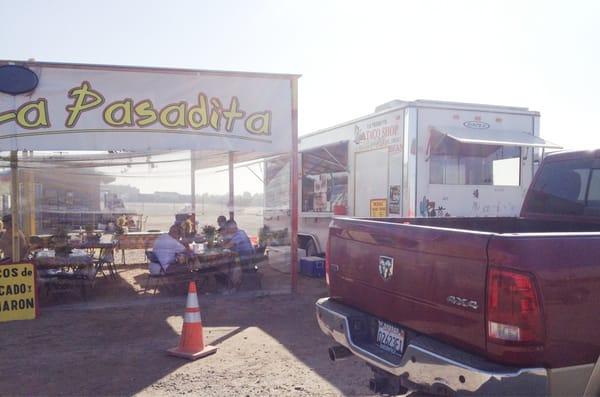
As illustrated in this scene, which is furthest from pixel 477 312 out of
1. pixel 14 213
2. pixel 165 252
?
pixel 14 213

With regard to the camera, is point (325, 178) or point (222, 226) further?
point (222, 226)

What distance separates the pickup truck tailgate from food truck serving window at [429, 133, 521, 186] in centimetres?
429

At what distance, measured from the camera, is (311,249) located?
10695 millimetres

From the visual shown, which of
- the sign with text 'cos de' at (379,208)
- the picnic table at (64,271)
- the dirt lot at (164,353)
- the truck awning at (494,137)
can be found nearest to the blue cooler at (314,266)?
the sign with text 'cos de' at (379,208)

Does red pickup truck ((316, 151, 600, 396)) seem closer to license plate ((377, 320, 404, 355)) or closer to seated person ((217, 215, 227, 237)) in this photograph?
license plate ((377, 320, 404, 355))

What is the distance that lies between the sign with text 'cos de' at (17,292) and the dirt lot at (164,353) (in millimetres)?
183

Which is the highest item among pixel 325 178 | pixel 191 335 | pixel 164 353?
pixel 325 178

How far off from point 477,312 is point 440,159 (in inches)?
217

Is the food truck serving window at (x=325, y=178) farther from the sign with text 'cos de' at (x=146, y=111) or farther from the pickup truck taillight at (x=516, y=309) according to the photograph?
the pickup truck taillight at (x=516, y=309)

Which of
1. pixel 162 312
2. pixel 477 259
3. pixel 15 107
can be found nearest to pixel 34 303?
pixel 162 312

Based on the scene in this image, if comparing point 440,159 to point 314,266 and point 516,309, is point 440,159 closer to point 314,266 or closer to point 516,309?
point 314,266

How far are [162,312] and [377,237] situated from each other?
467 centimetres

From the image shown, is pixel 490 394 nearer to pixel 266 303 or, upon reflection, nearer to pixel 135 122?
pixel 266 303

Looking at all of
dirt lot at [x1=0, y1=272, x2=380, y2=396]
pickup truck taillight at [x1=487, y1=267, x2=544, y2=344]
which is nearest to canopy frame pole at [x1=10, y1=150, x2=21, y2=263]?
dirt lot at [x1=0, y1=272, x2=380, y2=396]
